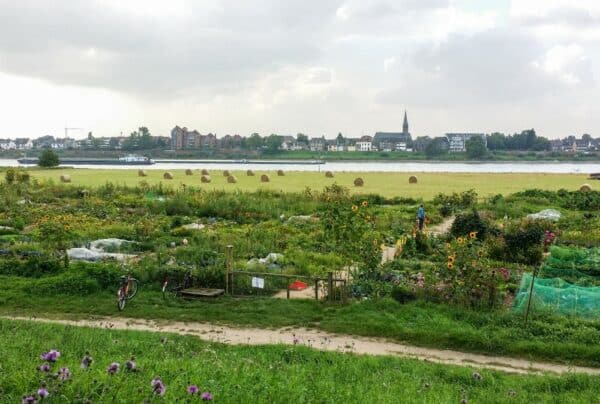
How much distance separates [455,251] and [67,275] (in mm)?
8779

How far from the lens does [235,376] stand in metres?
5.95

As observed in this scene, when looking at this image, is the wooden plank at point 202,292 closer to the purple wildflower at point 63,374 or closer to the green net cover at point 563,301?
the green net cover at point 563,301

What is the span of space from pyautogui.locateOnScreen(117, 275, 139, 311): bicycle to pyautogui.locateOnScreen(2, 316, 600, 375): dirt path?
20.5 inches

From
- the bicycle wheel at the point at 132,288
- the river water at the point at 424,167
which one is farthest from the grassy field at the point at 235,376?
the river water at the point at 424,167

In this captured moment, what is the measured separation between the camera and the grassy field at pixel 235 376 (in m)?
4.80

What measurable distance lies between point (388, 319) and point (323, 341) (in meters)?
1.56

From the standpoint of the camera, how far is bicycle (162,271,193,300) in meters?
12.6

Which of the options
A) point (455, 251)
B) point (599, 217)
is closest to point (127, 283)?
point (455, 251)

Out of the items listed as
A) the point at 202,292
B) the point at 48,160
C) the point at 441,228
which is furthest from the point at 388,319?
the point at 48,160

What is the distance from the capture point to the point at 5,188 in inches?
1329

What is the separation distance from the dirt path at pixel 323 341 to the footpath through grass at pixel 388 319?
0.85ft

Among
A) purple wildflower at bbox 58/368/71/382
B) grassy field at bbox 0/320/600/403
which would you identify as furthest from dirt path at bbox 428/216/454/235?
purple wildflower at bbox 58/368/71/382

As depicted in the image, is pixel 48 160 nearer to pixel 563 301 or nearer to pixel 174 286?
pixel 174 286

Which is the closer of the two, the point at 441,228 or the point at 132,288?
the point at 132,288
